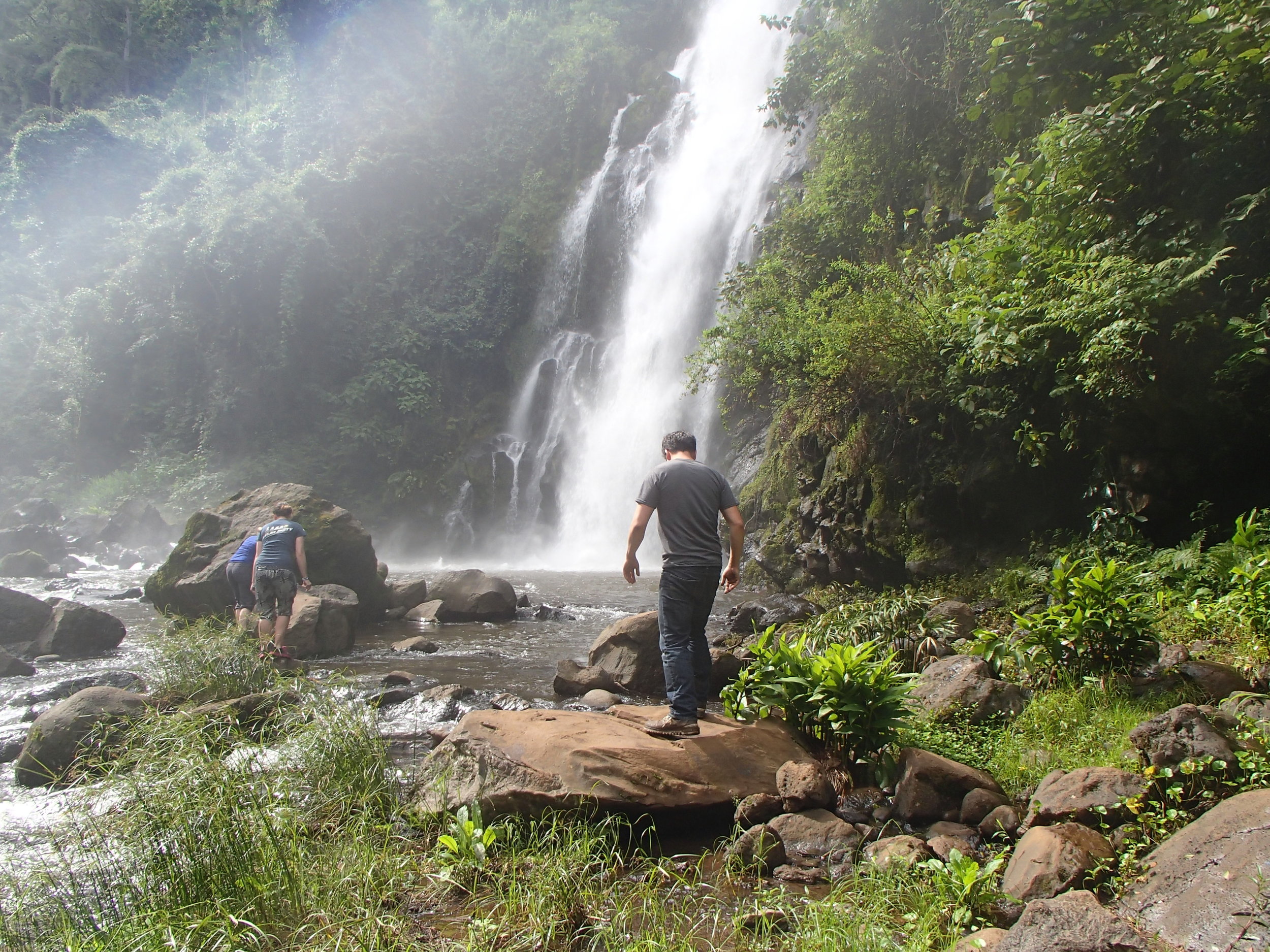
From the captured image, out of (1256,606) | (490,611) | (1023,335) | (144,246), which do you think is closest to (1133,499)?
(1023,335)

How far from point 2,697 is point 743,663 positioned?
7.55 m

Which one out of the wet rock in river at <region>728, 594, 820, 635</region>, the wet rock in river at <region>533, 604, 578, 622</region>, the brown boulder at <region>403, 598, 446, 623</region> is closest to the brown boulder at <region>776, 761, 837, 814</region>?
the wet rock in river at <region>728, 594, 820, 635</region>

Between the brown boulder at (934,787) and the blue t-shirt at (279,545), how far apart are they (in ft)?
25.2

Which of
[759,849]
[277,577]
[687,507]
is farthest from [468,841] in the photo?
[277,577]

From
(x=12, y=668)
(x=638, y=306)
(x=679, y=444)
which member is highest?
(x=638, y=306)

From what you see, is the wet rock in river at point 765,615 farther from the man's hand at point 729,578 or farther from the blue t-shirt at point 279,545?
the blue t-shirt at point 279,545

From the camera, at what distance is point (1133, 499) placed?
7465 mm

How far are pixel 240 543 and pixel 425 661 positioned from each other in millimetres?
4246

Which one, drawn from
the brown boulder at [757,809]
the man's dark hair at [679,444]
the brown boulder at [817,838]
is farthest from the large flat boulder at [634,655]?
the brown boulder at [817,838]

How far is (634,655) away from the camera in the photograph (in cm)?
741

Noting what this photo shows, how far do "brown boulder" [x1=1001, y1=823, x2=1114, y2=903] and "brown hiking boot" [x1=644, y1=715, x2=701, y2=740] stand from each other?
5.90 feet

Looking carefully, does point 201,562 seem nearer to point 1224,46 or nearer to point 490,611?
point 490,611

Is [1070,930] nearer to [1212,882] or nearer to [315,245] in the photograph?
[1212,882]

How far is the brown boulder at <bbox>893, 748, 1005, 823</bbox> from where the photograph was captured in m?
3.99
